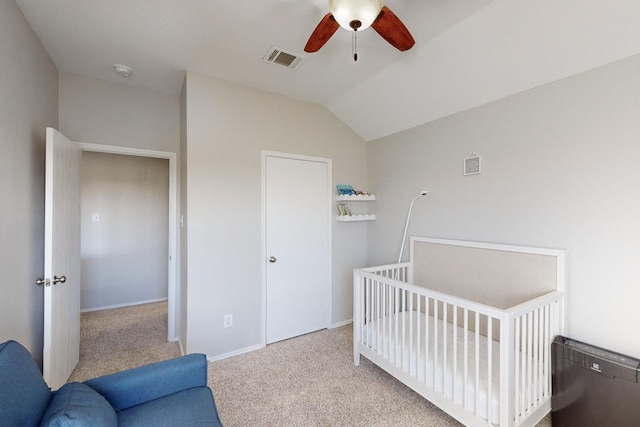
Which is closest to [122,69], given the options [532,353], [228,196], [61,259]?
[228,196]

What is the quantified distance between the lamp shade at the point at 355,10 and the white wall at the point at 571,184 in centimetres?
155

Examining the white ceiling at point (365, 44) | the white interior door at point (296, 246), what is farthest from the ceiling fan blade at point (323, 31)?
the white interior door at point (296, 246)

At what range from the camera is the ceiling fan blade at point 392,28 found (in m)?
1.35

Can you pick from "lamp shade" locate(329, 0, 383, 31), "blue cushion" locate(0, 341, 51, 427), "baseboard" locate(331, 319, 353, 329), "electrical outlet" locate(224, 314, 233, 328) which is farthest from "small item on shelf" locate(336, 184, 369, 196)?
"blue cushion" locate(0, 341, 51, 427)

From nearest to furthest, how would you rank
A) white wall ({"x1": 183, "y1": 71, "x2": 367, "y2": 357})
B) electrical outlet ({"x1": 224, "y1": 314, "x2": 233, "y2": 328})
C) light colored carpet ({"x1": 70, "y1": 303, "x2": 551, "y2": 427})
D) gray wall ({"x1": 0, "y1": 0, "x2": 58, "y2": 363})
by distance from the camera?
gray wall ({"x1": 0, "y1": 0, "x2": 58, "y2": 363}) → light colored carpet ({"x1": 70, "y1": 303, "x2": 551, "y2": 427}) → white wall ({"x1": 183, "y1": 71, "x2": 367, "y2": 357}) → electrical outlet ({"x1": 224, "y1": 314, "x2": 233, "y2": 328})

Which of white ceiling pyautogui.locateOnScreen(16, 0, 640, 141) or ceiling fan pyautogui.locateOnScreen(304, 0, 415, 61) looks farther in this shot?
white ceiling pyautogui.locateOnScreen(16, 0, 640, 141)

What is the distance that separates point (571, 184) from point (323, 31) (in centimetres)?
187

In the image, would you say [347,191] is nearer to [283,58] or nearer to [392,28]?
[283,58]

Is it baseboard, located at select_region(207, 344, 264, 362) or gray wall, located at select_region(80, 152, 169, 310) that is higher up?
gray wall, located at select_region(80, 152, 169, 310)

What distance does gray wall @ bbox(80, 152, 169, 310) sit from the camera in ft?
12.8

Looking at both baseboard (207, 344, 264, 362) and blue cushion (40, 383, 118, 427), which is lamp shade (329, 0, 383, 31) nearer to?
blue cushion (40, 383, 118, 427)

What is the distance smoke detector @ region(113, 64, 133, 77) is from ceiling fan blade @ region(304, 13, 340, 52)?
6.12ft

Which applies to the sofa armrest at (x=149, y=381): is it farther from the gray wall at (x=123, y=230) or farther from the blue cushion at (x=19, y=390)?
the gray wall at (x=123, y=230)

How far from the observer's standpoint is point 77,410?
987mm
